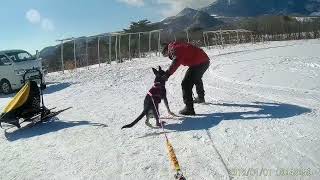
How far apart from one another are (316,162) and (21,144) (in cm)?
520

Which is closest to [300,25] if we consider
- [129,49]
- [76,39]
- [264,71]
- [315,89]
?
[129,49]

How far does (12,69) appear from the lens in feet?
57.8

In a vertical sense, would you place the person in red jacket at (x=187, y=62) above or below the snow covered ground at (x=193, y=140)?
above

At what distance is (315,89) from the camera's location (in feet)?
33.3

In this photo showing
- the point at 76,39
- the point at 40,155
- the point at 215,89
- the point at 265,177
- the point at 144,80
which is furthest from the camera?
the point at 76,39

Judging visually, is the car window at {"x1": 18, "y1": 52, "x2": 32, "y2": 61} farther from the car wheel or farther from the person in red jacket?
the person in red jacket

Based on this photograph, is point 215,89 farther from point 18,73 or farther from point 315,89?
point 18,73

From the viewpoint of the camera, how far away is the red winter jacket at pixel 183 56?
8516 mm

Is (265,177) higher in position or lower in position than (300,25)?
lower

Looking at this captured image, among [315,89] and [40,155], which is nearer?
[40,155]

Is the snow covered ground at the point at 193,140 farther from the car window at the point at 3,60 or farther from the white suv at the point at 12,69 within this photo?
the car window at the point at 3,60

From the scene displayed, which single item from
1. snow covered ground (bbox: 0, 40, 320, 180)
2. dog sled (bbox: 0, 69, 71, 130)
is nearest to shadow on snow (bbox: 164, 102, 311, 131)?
snow covered ground (bbox: 0, 40, 320, 180)

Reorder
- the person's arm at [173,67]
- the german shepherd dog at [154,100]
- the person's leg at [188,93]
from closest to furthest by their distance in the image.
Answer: the german shepherd dog at [154,100] < the person's arm at [173,67] < the person's leg at [188,93]

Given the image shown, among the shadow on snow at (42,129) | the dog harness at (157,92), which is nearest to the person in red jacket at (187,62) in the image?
the dog harness at (157,92)
